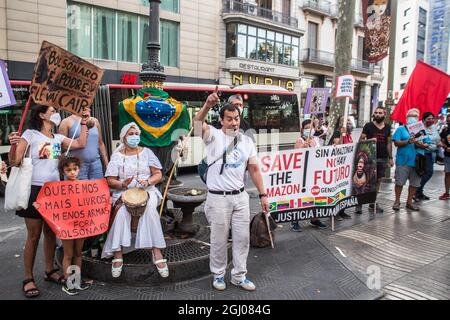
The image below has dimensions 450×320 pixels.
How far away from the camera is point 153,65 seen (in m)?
5.52

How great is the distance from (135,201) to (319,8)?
36114 mm

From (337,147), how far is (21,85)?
802 cm

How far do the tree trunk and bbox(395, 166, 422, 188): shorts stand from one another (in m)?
2.86

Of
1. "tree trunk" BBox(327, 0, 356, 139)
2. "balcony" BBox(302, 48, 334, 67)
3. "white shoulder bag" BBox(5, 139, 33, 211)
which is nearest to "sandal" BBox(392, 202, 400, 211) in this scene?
"tree trunk" BBox(327, 0, 356, 139)

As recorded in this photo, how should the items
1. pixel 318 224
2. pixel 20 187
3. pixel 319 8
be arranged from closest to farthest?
pixel 20 187 < pixel 318 224 < pixel 319 8

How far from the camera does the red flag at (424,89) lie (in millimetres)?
8305

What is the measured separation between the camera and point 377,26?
1015 centimetres

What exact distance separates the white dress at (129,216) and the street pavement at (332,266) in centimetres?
45

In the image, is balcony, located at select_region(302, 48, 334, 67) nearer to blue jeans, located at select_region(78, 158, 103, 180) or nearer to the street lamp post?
the street lamp post

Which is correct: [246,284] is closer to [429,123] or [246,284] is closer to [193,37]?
[429,123]

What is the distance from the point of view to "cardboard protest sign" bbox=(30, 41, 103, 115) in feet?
13.3

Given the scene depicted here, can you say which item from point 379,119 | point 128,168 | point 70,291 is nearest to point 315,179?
point 379,119
